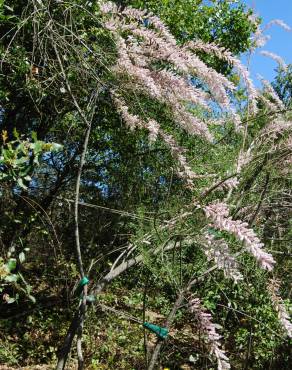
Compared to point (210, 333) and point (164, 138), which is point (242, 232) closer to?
point (210, 333)

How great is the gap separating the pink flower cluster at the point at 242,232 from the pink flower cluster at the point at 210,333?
0.43 meters

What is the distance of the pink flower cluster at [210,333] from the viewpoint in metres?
1.81

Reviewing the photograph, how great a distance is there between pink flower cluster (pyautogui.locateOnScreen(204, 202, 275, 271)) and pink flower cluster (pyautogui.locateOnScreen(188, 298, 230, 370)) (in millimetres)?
430

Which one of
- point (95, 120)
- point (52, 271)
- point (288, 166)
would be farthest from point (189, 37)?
point (288, 166)

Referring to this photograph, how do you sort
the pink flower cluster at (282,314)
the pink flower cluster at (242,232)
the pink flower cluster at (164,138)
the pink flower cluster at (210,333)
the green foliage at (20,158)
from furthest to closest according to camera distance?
the pink flower cluster at (164,138)
the green foliage at (20,158)
the pink flower cluster at (282,314)
the pink flower cluster at (210,333)
the pink flower cluster at (242,232)

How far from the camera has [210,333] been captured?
2000mm

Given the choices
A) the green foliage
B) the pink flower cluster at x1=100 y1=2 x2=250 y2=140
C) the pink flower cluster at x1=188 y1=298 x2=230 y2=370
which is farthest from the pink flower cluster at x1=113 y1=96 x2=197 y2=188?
the pink flower cluster at x1=188 y1=298 x2=230 y2=370

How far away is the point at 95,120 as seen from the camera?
17.9ft

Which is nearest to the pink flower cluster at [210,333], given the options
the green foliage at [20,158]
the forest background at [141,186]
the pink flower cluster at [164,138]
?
the forest background at [141,186]

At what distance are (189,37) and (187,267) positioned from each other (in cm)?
538

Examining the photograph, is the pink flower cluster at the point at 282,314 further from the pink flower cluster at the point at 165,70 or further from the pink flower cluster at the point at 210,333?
the pink flower cluster at the point at 165,70

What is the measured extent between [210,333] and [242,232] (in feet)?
1.71

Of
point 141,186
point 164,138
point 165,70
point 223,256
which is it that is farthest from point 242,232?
point 141,186

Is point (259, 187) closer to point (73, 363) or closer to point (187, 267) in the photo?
point (187, 267)
